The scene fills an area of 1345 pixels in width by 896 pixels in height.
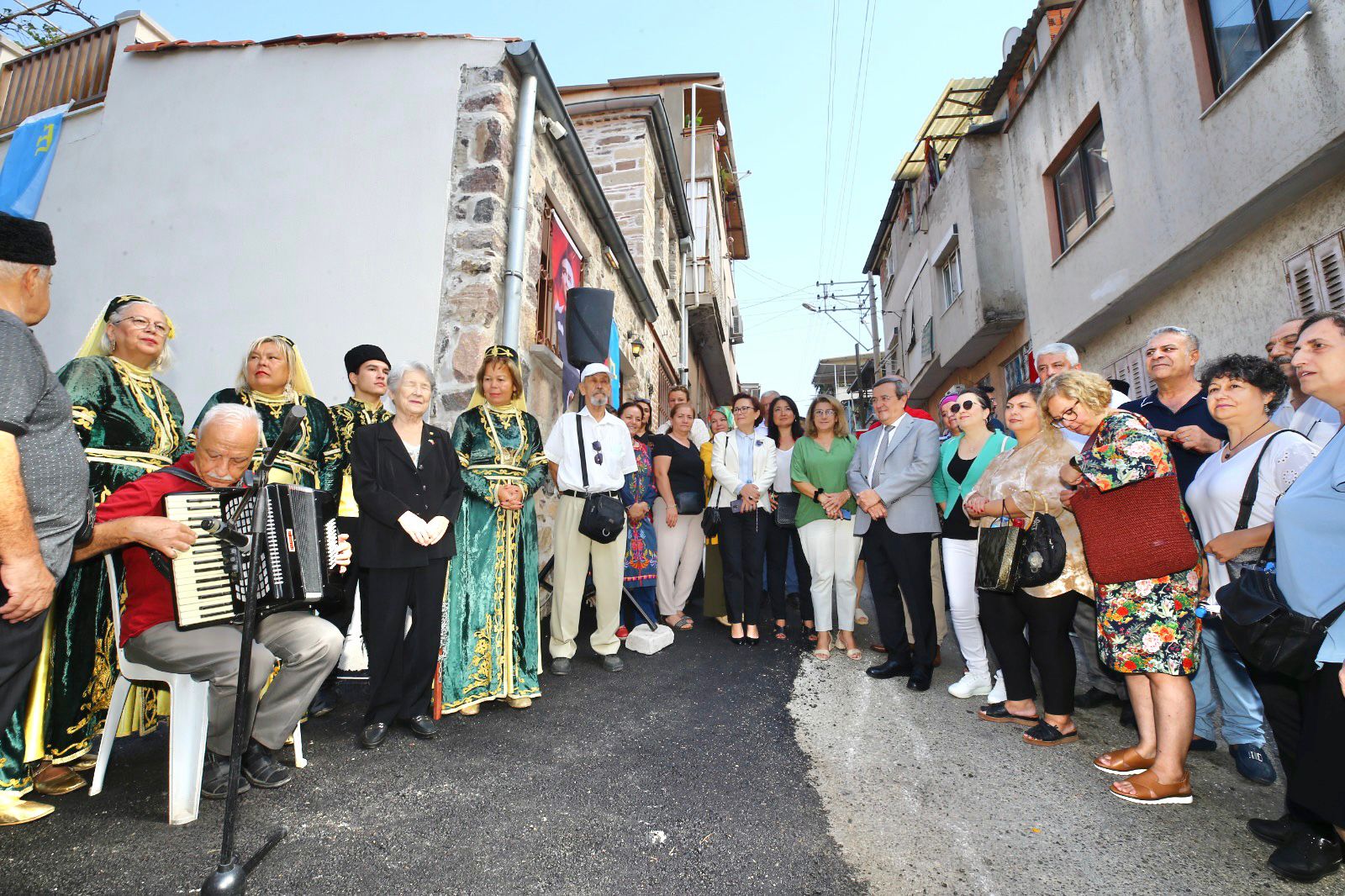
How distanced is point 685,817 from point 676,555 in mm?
2891

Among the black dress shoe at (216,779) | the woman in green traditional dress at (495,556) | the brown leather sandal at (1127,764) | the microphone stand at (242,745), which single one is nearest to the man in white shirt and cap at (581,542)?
the woman in green traditional dress at (495,556)

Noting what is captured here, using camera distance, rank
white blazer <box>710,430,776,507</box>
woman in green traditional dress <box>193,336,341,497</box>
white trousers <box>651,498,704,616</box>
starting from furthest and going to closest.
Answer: white trousers <box>651,498,704,616</box>, white blazer <box>710,430,776,507</box>, woman in green traditional dress <box>193,336,341,497</box>

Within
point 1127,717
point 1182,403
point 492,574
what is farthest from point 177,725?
point 1182,403

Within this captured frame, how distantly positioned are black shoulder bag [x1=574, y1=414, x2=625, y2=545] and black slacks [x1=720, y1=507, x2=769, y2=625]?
108 cm

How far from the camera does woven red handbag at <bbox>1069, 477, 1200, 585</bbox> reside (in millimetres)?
2453

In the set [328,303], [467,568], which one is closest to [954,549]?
→ [467,568]

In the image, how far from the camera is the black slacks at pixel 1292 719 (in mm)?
1959

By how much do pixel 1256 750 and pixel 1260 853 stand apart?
855 millimetres

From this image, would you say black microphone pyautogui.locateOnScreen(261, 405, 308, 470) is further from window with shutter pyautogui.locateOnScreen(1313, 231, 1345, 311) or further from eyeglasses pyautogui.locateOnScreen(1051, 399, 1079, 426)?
window with shutter pyautogui.locateOnScreen(1313, 231, 1345, 311)

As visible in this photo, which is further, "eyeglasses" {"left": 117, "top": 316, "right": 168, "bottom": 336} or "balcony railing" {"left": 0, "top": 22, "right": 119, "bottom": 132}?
"balcony railing" {"left": 0, "top": 22, "right": 119, "bottom": 132}

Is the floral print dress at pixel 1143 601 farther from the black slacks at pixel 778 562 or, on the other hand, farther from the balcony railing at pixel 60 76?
the balcony railing at pixel 60 76

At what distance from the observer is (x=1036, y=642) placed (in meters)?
3.08

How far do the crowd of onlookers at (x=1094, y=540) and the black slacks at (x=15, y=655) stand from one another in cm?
322

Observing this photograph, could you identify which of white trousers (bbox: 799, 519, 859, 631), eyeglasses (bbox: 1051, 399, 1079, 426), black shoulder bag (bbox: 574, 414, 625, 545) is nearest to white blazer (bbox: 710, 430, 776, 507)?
white trousers (bbox: 799, 519, 859, 631)
